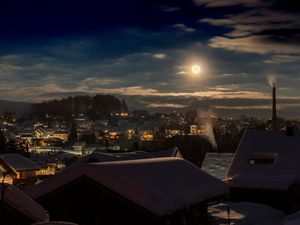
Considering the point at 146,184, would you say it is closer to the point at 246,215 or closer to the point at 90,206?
the point at 90,206

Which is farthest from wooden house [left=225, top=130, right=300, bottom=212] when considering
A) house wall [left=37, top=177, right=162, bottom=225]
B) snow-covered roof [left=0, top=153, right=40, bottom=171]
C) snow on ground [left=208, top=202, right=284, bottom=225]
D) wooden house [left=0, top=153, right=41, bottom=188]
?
snow-covered roof [left=0, top=153, right=40, bottom=171]

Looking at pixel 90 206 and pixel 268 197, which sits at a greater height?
pixel 90 206

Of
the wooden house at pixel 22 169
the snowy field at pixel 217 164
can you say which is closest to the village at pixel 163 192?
the snowy field at pixel 217 164

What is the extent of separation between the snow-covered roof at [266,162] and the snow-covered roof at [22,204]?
57.9ft

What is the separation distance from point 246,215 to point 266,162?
31.1ft

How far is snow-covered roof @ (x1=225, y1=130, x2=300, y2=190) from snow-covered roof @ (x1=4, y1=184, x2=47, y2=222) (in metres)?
17.6

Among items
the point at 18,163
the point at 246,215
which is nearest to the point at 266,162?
the point at 246,215

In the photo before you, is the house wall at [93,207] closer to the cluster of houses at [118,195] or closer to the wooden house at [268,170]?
the cluster of houses at [118,195]

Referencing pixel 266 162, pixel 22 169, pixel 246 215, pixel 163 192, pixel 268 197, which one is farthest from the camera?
pixel 22 169

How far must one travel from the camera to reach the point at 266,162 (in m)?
34.0

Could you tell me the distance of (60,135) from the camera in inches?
7274

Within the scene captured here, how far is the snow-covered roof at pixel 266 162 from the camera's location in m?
30.6

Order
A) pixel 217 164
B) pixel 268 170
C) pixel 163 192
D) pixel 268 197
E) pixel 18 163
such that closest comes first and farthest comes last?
pixel 163 192 → pixel 268 197 → pixel 268 170 → pixel 217 164 → pixel 18 163

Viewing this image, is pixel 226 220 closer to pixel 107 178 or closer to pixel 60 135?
pixel 107 178
